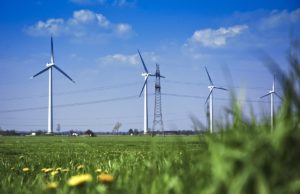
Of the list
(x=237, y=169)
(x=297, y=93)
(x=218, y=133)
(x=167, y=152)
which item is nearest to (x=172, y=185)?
(x=218, y=133)

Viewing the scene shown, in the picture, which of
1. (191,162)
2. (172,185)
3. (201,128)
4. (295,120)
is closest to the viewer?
(295,120)

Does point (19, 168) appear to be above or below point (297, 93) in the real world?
below

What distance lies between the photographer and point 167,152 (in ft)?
16.6

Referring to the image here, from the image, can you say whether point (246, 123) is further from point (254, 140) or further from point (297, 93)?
point (254, 140)

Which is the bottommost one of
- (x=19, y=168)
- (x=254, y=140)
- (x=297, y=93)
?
(x=19, y=168)

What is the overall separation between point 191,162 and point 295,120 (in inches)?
60.3

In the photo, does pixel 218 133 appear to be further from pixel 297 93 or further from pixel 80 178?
pixel 80 178

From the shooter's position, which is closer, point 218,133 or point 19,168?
point 218,133

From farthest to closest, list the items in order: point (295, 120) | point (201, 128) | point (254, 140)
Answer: point (201, 128)
point (295, 120)
point (254, 140)

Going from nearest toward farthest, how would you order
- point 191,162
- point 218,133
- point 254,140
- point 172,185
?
point 254,140 → point 172,185 → point 218,133 → point 191,162


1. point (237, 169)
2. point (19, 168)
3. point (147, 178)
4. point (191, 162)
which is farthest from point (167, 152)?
point (19, 168)

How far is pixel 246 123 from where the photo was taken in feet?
10.6

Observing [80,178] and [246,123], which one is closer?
[80,178]

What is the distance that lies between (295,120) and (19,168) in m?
6.93
